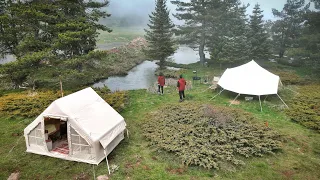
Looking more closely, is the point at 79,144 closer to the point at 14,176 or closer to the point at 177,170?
the point at 14,176

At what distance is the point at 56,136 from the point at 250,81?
12539 millimetres

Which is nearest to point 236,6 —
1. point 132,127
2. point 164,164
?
point 132,127

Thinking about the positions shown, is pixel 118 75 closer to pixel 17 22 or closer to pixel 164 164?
pixel 17 22

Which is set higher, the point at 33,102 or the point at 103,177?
the point at 33,102

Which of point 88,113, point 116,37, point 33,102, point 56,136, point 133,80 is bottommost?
point 56,136

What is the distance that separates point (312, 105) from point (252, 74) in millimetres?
4093

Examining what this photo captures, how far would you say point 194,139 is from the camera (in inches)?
388

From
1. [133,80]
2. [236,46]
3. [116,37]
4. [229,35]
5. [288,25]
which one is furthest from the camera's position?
[116,37]

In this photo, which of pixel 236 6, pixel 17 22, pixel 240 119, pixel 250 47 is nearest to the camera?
pixel 240 119

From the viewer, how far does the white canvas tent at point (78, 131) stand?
8.55 m

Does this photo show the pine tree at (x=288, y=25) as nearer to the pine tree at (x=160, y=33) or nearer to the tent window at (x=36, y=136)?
the pine tree at (x=160, y=33)

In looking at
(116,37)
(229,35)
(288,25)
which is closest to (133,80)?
(229,35)

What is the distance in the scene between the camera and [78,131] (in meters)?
8.45

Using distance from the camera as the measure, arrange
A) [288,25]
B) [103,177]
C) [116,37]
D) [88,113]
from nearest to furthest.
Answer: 1. [103,177]
2. [88,113]
3. [288,25]
4. [116,37]
